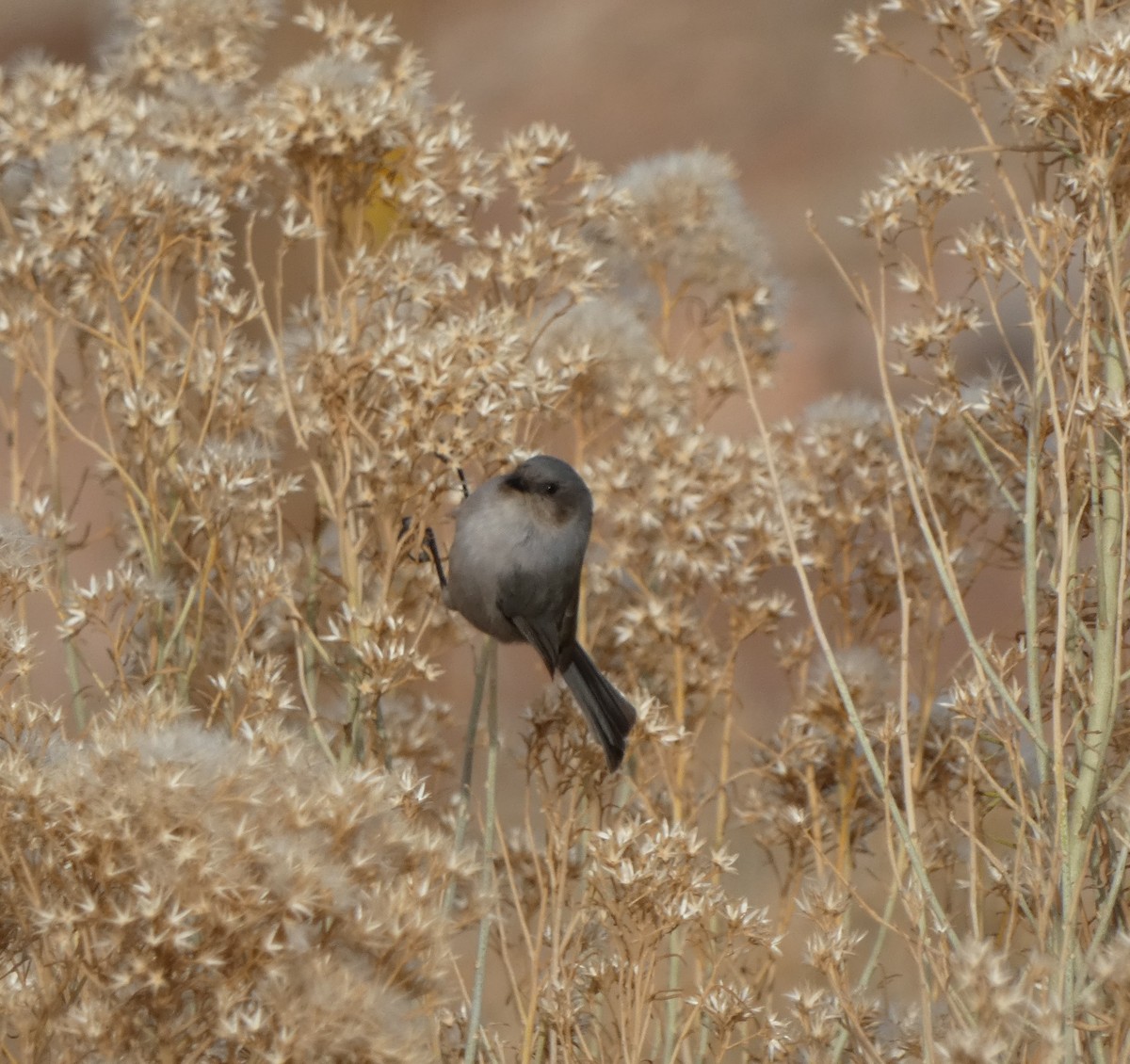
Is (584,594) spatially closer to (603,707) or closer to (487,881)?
(603,707)

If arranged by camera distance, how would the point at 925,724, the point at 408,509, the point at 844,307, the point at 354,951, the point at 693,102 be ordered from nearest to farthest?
the point at 354,951 < the point at 408,509 < the point at 925,724 < the point at 844,307 < the point at 693,102

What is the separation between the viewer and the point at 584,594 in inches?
133

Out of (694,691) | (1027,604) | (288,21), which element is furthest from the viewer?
(288,21)

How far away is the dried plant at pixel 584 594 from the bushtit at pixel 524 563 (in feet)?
0.43

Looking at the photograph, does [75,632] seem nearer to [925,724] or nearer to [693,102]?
[925,724]

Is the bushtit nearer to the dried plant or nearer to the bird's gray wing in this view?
the bird's gray wing

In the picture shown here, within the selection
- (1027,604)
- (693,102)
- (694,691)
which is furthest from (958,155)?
(693,102)

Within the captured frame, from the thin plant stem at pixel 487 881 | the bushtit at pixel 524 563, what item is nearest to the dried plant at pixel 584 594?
the thin plant stem at pixel 487 881

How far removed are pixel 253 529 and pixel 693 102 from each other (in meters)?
5.86

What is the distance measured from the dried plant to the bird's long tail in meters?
0.04

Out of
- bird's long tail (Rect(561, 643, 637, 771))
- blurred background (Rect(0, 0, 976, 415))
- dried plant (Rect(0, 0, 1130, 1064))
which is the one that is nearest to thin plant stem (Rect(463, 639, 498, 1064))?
dried plant (Rect(0, 0, 1130, 1064))

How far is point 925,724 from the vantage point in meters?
3.03

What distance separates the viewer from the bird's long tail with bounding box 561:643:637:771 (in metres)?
2.76

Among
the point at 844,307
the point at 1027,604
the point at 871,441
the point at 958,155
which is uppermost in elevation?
the point at 844,307
